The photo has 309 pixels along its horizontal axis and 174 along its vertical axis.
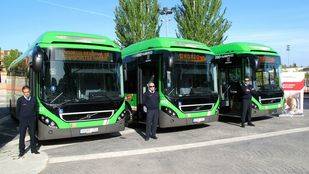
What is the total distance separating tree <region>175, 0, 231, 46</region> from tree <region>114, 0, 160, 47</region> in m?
2.21

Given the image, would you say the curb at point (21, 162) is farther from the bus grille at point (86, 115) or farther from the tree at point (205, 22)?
the tree at point (205, 22)

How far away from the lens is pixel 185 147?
10.6m

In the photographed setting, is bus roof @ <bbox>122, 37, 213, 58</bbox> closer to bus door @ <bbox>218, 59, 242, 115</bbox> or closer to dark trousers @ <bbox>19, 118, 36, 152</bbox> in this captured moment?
bus door @ <bbox>218, 59, 242, 115</bbox>

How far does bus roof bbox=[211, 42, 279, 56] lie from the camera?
15500mm

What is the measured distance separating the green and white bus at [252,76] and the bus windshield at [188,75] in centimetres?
192

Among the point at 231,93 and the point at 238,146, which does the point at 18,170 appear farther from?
the point at 231,93

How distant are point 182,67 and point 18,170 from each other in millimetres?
6523

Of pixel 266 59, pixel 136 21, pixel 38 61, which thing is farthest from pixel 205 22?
pixel 38 61

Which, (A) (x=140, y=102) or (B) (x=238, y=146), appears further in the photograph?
(A) (x=140, y=102)

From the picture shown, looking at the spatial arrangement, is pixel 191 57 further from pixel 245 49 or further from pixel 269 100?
pixel 269 100

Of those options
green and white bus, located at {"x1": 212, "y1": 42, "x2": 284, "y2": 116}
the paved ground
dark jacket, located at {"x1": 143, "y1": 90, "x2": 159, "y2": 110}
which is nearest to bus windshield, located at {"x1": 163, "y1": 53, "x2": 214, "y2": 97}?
dark jacket, located at {"x1": 143, "y1": 90, "x2": 159, "y2": 110}

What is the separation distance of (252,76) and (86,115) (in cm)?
691

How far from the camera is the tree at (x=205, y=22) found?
91.3ft

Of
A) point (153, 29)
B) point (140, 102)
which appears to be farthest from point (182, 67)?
point (153, 29)
